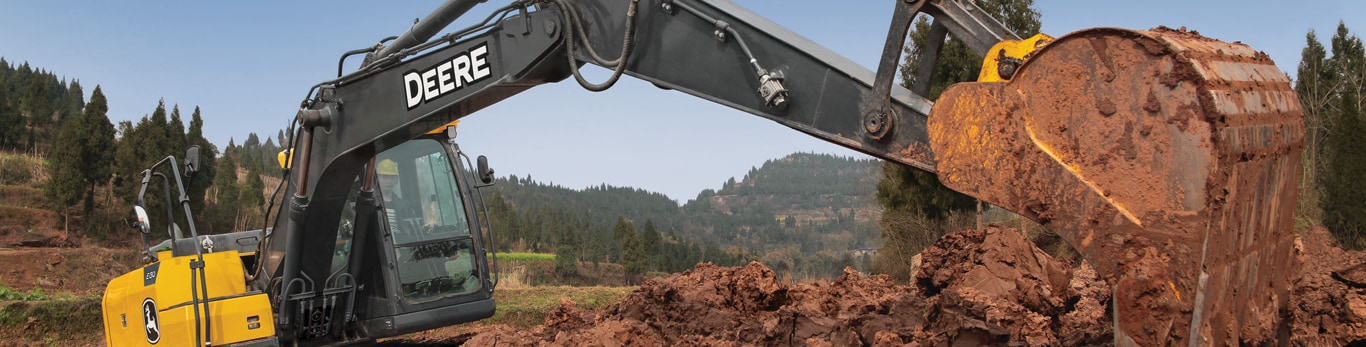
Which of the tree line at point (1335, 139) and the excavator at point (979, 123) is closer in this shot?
the excavator at point (979, 123)

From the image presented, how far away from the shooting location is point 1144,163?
9.62 feet

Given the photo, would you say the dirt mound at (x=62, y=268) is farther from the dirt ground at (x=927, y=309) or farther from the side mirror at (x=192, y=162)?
the dirt ground at (x=927, y=309)

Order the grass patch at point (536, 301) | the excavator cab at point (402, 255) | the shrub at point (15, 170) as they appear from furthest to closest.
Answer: the shrub at point (15, 170)
the grass patch at point (536, 301)
the excavator cab at point (402, 255)

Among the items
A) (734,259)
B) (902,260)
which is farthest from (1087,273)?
(734,259)

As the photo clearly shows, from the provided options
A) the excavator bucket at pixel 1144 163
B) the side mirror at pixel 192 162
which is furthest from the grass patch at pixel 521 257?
the excavator bucket at pixel 1144 163

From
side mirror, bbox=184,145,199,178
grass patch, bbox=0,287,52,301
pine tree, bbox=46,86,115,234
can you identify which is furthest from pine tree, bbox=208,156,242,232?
side mirror, bbox=184,145,199,178

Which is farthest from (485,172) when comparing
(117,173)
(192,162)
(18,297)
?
(117,173)

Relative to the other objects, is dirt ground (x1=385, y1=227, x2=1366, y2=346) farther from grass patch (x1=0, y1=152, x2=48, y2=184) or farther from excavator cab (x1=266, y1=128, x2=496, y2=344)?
grass patch (x1=0, y1=152, x2=48, y2=184)

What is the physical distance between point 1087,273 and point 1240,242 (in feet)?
17.3

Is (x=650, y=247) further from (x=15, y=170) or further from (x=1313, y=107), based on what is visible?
(x=1313, y=107)

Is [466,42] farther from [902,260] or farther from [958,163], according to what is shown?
[902,260]

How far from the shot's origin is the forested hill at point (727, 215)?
56.4 meters

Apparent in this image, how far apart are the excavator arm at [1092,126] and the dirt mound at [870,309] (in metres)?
1.59

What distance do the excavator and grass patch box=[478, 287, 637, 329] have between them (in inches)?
222
